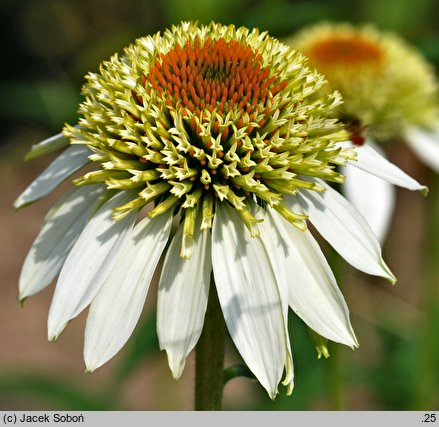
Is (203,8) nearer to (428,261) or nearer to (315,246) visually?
(428,261)

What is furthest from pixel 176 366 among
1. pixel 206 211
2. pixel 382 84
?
pixel 382 84

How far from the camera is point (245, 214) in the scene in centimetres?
90

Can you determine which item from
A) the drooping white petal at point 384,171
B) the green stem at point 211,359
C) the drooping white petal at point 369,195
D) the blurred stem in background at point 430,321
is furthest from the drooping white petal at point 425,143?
the green stem at point 211,359

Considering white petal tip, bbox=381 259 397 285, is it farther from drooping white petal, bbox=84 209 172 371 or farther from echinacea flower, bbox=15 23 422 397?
drooping white petal, bbox=84 209 172 371

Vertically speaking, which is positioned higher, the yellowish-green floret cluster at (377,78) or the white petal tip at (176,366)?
the yellowish-green floret cluster at (377,78)

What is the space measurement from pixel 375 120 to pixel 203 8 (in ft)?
3.21

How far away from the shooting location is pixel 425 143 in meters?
1.96

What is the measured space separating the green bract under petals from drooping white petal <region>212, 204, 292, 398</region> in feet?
0.10

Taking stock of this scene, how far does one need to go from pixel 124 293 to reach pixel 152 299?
6.39 ft

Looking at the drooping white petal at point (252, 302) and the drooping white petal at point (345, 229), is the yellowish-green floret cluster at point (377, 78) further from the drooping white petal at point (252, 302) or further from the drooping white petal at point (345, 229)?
the drooping white petal at point (252, 302)

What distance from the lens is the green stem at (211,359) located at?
919 millimetres

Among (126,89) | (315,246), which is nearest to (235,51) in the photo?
(126,89)

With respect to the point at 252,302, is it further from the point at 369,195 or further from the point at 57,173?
the point at 369,195

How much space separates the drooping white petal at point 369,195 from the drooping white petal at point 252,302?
2.43 feet
